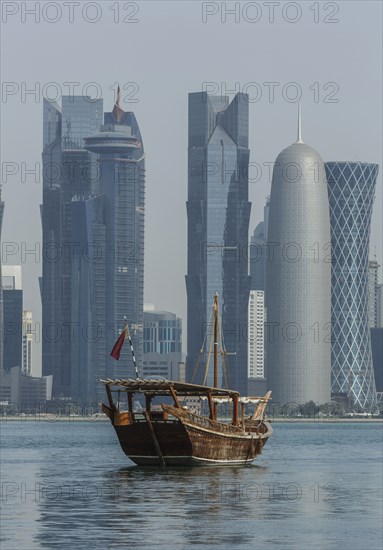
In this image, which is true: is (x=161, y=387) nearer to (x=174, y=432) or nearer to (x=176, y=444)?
(x=174, y=432)

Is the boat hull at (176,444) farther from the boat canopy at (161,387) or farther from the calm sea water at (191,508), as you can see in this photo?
the boat canopy at (161,387)

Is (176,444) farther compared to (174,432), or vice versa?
(176,444)

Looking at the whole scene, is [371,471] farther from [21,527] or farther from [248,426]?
[21,527]

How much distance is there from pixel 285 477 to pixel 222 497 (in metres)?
30.3

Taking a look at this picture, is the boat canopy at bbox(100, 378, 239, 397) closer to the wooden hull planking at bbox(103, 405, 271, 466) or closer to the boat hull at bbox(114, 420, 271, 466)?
the wooden hull planking at bbox(103, 405, 271, 466)

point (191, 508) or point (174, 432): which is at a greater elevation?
point (174, 432)

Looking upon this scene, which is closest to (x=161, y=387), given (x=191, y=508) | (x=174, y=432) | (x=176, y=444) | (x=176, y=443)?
(x=174, y=432)

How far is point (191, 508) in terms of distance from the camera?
91188 millimetres

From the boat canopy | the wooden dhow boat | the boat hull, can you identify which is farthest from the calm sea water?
the boat canopy

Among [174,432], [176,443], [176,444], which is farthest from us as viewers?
[176,444]

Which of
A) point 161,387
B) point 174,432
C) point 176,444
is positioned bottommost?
point 176,444

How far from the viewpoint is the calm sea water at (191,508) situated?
74.9 m

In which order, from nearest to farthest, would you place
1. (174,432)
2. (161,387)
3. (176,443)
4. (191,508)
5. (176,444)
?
(191,508), (161,387), (174,432), (176,443), (176,444)

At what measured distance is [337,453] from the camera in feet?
655
